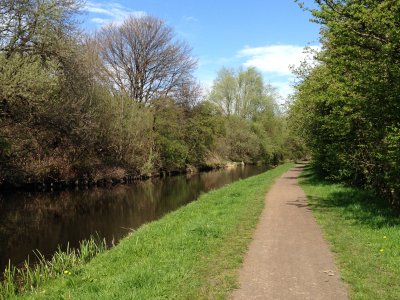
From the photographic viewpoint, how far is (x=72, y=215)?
65.7 ft

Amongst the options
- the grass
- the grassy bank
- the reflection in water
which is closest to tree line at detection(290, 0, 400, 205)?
the grass

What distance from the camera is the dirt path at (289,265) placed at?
6.31 meters

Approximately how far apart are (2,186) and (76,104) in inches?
315

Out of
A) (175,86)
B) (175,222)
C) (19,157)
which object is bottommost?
Result: (175,222)

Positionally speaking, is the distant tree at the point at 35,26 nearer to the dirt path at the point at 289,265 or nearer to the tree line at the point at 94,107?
the tree line at the point at 94,107

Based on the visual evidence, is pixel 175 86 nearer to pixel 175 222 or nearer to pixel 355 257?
pixel 175 222

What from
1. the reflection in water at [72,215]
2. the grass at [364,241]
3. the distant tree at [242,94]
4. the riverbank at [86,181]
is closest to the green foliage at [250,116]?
the distant tree at [242,94]

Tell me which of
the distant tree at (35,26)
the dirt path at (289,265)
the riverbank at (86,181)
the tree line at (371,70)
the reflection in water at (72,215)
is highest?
the distant tree at (35,26)

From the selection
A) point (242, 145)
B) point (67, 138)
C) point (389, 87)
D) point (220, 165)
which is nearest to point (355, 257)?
point (389, 87)

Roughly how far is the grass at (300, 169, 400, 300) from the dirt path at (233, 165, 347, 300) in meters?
0.27

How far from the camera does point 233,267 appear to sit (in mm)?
7637

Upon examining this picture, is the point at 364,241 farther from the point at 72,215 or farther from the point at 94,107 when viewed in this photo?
the point at 94,107

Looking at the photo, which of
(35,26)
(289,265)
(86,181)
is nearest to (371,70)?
(289,265)

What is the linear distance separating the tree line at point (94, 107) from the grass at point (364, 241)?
17.9 metres
